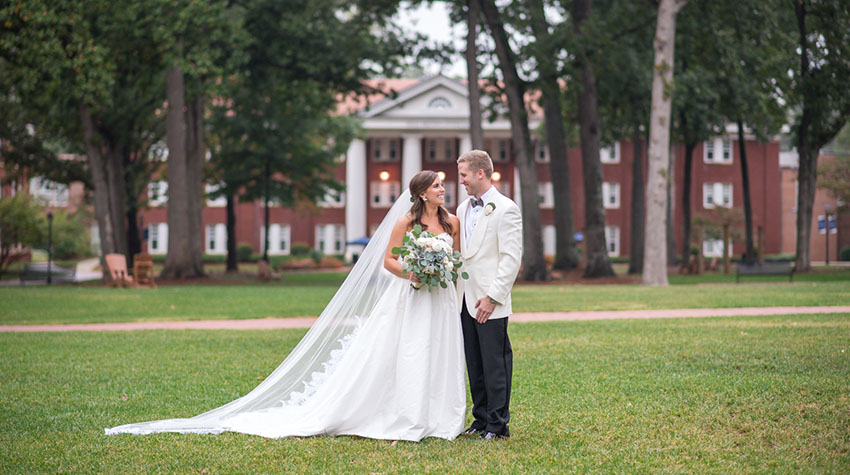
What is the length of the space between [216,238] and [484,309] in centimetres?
5958

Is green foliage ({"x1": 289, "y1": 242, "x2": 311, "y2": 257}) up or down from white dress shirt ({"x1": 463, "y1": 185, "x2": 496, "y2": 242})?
down

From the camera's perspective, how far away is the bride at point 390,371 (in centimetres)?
646

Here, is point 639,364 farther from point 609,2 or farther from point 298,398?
point 609,2

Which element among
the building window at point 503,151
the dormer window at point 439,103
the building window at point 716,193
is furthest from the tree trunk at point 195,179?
the building window at point 716,193

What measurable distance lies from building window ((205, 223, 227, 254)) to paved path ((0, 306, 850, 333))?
4830 centimetres

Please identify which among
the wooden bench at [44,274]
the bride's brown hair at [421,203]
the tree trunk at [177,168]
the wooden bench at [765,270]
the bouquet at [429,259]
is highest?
the tree trunk at [177,168]

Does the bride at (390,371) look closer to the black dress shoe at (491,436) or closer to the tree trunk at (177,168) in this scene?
the black dress shoe at (491,436)

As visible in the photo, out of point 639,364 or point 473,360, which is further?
point 639,364

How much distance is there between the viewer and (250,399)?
282 inches

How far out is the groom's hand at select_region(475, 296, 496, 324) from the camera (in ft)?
20.6

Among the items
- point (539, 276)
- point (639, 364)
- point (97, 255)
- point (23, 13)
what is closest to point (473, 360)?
point (639, 364)

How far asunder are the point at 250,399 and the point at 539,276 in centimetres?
2302

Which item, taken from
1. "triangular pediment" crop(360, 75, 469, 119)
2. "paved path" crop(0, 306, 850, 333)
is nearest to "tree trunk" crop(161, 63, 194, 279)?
"paved path" crop(0, 306, 850, 333)

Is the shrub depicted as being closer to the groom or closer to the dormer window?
the dormer window
